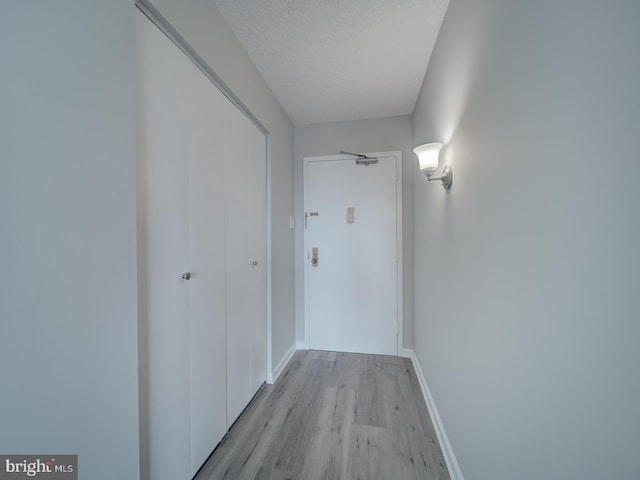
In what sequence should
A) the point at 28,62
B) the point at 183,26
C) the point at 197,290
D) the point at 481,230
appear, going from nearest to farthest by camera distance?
the point at 28,62
the point at 481,230
the point at 183,26
the point at 197,290

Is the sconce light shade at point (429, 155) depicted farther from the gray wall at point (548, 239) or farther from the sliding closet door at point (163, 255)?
the sliding closet door at point (163, 255)

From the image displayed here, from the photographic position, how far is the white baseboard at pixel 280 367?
2.00 metres

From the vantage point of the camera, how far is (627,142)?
0.39 metres

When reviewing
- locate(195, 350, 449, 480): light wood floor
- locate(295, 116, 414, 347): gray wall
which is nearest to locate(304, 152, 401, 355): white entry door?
locate(295, 116, 414, 347): gray wall

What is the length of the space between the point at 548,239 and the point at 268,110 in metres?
2.09

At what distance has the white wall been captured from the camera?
548 mm

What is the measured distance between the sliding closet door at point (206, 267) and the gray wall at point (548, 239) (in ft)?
4.29

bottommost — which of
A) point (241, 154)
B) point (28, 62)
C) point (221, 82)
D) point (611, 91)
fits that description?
point (611, 91)

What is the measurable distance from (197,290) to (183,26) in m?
1.26

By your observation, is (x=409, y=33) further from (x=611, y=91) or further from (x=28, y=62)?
(x=28, y=62)

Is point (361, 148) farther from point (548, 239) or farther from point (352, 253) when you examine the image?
point (548, 239)

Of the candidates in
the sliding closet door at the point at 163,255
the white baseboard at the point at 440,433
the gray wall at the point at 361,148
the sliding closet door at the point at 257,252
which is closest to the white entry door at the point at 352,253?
the gray wall at the point at 361,148

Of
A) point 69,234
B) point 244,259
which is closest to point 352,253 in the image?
point 244,259

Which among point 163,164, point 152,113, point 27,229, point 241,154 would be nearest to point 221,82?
point 241,154
